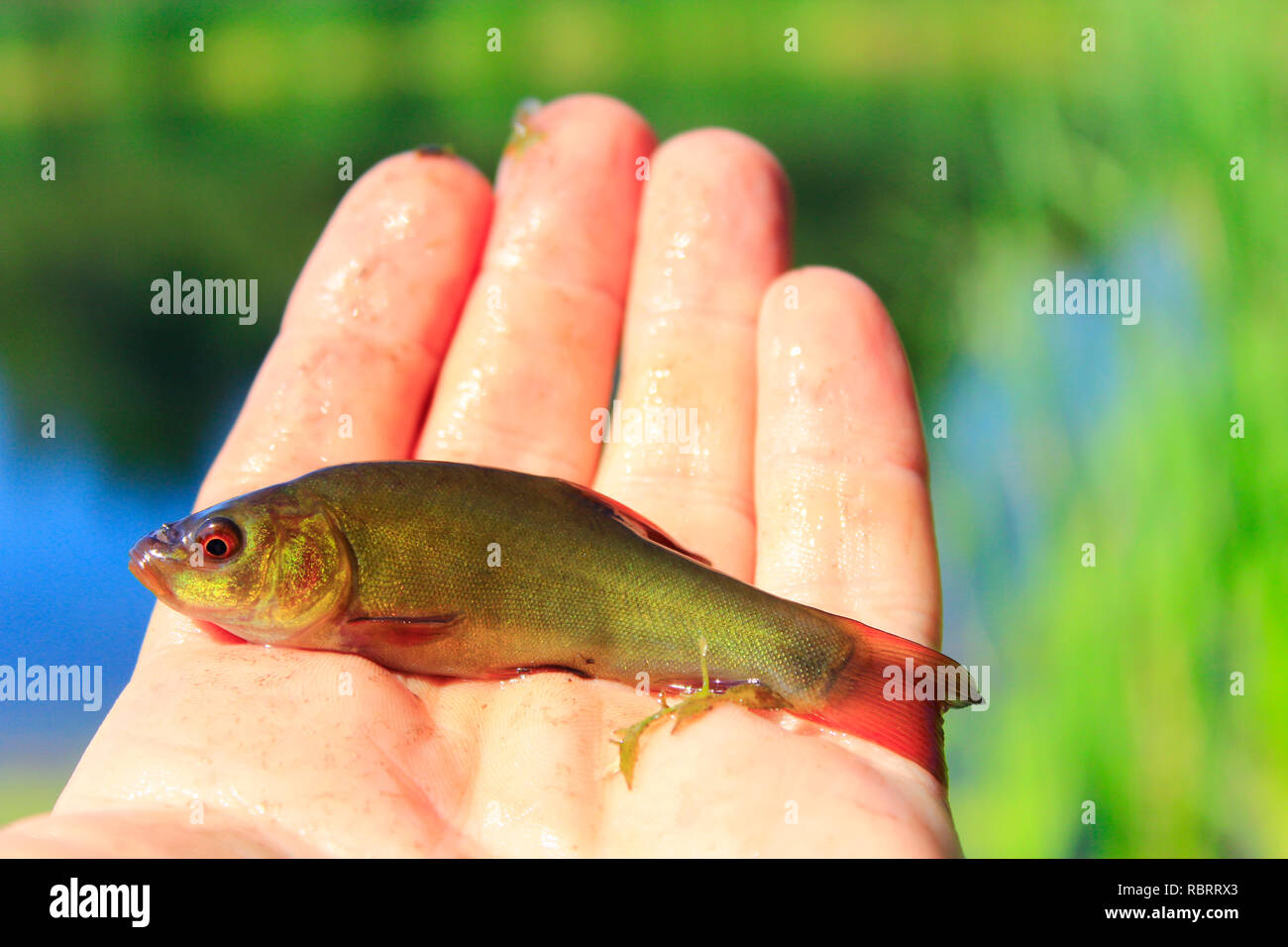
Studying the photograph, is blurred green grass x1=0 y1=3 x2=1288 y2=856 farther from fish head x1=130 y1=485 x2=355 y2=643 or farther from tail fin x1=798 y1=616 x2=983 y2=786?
fish head x1=130 y1=485 x2=355 y2=643

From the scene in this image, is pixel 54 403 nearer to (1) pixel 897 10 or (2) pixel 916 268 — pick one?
(2) pixel 916 268

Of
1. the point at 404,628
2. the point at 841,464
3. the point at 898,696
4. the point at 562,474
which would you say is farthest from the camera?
the point at 562,474

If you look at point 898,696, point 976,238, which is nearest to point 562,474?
point 898,696

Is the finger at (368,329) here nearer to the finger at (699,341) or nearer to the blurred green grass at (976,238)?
the finger at (699,341)

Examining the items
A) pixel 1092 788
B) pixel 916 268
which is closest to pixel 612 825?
pixel 1092 788

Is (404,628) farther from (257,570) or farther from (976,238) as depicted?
(976,238)
